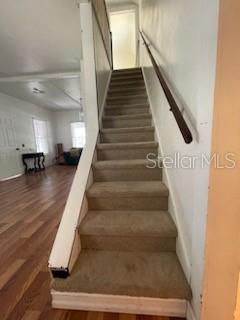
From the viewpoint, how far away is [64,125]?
9.29m

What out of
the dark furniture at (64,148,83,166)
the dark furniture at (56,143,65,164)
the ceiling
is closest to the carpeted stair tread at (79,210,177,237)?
the ceiling

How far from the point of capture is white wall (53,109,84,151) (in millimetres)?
9188

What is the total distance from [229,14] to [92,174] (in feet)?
5.29

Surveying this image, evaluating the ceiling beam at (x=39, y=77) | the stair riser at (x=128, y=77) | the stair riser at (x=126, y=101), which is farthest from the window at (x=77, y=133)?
the stair riser at (x=126, y=101)

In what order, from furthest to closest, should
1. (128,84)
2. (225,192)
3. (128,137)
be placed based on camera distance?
1. (128,84)
2. (128,137)
3. (225,192)

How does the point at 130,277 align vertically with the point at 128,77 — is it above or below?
below

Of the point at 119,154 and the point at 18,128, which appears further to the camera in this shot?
the point at 18,128

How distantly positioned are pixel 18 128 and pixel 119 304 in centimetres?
667

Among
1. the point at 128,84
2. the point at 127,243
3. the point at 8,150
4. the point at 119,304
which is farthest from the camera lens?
the point at 8,150

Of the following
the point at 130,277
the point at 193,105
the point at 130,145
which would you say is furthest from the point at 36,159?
the point at 193,105

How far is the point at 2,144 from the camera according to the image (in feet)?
18.4

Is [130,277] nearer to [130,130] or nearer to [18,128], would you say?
[130,130]

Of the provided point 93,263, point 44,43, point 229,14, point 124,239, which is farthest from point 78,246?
point 44,43

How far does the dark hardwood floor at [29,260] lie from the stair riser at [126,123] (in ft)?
4.94
